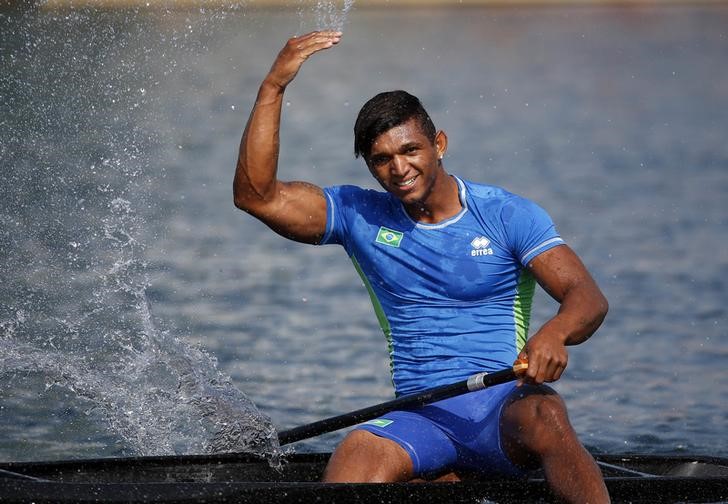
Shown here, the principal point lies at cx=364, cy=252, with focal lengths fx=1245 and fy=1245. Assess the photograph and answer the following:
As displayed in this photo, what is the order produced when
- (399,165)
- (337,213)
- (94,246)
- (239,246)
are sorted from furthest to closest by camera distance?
(239,246) < (94,246) < (337,213) < (399,165)

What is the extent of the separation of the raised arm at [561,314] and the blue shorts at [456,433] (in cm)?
43


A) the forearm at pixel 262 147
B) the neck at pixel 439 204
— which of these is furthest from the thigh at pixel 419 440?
the forearm at pixel 262 147

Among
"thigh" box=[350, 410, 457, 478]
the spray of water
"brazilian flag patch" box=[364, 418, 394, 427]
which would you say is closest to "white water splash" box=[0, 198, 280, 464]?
the spray of water

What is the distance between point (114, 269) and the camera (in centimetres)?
1275

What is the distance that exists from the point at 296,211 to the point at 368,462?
1.42 metres

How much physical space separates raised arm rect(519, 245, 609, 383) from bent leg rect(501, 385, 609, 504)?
0.16 meters

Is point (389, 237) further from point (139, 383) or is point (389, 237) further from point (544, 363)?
point (139, 383)

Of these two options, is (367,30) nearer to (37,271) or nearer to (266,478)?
(37,271)

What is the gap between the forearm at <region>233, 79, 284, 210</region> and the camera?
6.01m

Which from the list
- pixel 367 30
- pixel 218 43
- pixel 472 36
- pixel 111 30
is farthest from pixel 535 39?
pixel 111 30

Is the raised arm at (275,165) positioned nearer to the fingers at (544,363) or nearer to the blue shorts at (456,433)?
the blue shorts at (456,433)

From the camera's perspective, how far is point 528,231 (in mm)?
5988

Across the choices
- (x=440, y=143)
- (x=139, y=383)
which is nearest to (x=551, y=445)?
(x=440, y=143)

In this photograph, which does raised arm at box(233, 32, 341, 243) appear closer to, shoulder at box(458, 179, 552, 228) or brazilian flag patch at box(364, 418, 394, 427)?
shoulder at box(458, 179, 552, 228)
